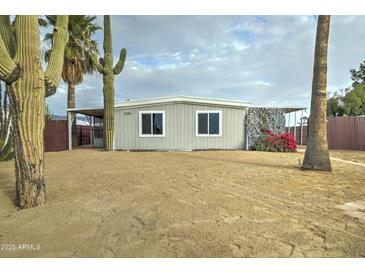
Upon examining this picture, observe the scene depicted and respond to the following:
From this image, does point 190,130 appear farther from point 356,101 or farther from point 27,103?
point 356,101

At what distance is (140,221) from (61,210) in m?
1.24

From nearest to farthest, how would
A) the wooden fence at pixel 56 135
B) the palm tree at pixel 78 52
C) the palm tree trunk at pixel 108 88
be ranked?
the palm tree trunk at pixel 108 88 < the wooden fence at pixel 56 135 < the palm tree at pixel 78 52

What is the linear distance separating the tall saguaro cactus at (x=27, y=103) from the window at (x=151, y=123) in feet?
30.6

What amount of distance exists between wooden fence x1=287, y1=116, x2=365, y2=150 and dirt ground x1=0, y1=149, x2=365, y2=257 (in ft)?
38.2

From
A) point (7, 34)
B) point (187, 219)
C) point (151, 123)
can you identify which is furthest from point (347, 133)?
point (7, 34)

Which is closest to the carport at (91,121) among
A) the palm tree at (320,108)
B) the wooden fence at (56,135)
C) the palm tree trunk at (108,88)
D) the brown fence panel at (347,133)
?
the wooden fence at (56,135)

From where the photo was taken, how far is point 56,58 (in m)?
4.02

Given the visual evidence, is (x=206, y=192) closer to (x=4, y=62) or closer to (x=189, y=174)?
(x=189, y=174)

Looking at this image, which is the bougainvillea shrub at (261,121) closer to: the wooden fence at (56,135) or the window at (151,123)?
the window at (151,123)

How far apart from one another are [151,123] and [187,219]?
10.4 m

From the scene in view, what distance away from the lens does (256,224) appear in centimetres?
286

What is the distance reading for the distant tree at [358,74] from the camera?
1107 inches

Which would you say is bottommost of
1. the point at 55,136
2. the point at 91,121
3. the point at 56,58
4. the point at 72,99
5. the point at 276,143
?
the point at 276,143
